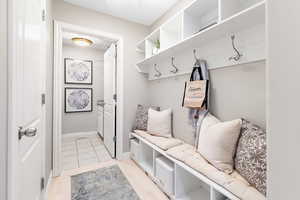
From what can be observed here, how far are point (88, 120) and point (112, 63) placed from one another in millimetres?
2132

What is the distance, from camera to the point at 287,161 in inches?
16.5

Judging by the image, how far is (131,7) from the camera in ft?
6.70

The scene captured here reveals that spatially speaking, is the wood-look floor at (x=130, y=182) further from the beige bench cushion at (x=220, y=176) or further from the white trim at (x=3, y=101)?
the white trim at (x=3, y=101)

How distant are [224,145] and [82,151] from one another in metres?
2.65

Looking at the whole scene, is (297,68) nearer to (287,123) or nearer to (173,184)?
(287,123)

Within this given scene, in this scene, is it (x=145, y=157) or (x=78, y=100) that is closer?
(x=145, y=157)

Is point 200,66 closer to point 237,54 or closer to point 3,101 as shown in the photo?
point 237,54

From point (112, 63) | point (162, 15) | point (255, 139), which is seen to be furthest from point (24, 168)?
point (162, 15)

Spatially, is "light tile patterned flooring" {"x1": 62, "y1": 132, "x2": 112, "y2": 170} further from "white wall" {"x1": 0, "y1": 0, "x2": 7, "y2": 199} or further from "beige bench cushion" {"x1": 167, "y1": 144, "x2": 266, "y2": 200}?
"white wall" {"x1": 0, "y1": 0, "x2": 7, "y2": 199}

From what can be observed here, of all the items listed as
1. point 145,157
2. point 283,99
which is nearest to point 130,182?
point 145,157

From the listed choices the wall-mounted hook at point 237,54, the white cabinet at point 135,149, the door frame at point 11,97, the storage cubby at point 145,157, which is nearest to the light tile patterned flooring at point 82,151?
the white cabinet at point 135,149

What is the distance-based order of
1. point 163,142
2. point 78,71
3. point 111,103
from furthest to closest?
point 78,71, point 111,103, point 163,142

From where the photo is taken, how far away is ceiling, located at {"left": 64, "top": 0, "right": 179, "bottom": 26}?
6.34 ft

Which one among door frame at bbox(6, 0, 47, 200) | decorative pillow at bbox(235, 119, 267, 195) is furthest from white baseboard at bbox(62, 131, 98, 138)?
decorative pillow at bbox(235, 119, 267, 195)
